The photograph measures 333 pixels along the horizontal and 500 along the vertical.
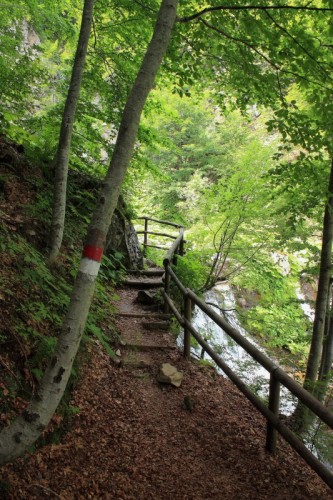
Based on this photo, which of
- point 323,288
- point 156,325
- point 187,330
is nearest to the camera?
point 187,330

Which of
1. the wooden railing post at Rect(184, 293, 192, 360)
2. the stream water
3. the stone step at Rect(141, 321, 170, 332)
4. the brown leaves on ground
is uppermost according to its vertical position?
the wooden railing post at Rect(184, 293, 192, 360)

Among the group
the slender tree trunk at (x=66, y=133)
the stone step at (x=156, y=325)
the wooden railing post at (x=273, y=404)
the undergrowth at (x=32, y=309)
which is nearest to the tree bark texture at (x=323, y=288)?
the stone step at (x=156, y=325)

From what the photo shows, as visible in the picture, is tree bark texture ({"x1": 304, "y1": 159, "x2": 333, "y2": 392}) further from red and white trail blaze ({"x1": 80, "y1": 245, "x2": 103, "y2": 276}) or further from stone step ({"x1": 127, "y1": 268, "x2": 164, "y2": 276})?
red and white trail blaze ({"x1": 80, "y1": 245, "x2": 103, "y2": 276})

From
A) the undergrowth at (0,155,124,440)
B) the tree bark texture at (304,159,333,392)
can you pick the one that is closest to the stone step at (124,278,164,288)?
the undergrowth at (0,155,124,440)

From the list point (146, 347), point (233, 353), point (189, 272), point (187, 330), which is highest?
point (189, 272)

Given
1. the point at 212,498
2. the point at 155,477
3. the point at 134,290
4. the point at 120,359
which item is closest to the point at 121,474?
the point at 155,477

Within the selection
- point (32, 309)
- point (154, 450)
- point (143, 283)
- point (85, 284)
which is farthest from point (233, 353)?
point (85, 284)

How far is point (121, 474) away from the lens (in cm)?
273

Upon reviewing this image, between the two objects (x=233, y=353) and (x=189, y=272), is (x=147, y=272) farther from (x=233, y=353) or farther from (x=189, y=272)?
(x=233, y=353)

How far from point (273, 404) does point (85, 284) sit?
7.23 ft

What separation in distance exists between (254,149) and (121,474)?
25.3 ft

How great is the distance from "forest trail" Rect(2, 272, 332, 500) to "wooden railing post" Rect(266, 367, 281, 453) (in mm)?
104

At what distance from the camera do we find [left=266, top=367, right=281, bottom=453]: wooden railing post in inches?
120

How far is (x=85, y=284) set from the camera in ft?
6.97
